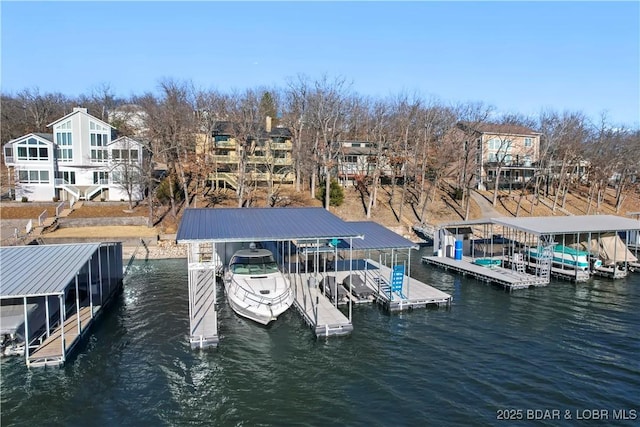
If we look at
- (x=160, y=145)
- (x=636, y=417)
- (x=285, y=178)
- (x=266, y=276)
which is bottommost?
(x=636, y=417)

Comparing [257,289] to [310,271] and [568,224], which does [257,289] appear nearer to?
[310,271]

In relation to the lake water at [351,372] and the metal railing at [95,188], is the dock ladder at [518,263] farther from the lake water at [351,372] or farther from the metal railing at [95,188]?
the metal railing at [95,188]

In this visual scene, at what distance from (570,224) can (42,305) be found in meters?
31.7

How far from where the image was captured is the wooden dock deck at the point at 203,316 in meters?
17.8

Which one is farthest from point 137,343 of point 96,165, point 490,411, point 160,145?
point 96,165

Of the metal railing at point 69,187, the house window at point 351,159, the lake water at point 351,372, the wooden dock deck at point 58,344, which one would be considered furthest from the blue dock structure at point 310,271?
the house window at point 351,159

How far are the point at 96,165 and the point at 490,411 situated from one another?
46.5 meters

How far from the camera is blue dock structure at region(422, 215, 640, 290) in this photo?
2905 centimetres

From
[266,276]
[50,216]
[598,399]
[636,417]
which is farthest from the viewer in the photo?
[50,216]

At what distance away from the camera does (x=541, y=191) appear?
6512 centimetres

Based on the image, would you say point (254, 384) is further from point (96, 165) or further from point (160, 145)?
point (96, 165)

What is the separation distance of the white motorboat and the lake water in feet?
2.48

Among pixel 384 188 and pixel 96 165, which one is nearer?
pixel 96 165

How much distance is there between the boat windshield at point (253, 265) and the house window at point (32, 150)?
1374 inches
